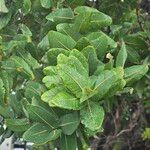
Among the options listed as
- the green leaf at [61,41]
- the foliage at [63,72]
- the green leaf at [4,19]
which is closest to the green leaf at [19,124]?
the foliage at [63,72]

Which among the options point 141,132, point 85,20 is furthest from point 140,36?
point 141,132

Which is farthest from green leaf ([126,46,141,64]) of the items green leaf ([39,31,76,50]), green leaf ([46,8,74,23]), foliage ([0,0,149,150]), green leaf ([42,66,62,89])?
green leaf ([42,66,62,89])

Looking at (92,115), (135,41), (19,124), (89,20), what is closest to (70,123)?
(92,115)

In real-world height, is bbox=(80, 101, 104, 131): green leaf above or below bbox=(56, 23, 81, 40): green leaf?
below

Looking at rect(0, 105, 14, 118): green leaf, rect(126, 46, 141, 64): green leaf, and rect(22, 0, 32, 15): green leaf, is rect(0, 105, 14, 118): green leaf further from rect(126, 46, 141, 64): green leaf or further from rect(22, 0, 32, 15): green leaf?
rect(126, 46, 141, 64): green leaf

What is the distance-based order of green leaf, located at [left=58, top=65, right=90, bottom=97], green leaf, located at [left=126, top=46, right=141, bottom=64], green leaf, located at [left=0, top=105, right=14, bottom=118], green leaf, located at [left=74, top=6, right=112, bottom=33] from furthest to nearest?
green leaf, located at [left=126, top=46, right=141, bottom=64] → green leaf, located at [left=0, top=105, right=14, bottom=118] → green leaf, located at [left=74, top=6, right=112, bottom=33] → green leaf, located at [left=58, top=65, right=90, bottom=97]

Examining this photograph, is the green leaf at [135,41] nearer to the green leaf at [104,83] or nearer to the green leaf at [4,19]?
the green leaf at [4,19]
